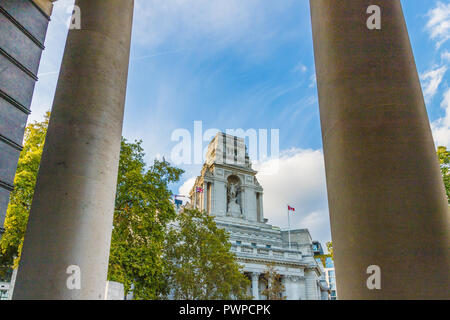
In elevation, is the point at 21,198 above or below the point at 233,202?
below

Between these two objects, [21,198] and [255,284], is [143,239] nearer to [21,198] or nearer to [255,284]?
[21,198]

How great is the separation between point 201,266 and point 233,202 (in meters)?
37.5

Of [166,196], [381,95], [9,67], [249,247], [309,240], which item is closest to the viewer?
[381,95]

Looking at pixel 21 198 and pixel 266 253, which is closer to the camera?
pixel 21 198

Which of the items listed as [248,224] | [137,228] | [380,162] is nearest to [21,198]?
[137,228]

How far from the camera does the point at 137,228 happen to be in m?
25.0

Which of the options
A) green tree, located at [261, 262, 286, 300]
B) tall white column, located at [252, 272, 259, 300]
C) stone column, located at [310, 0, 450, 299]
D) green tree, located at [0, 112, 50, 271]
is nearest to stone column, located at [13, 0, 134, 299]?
stone column, located at [310, 0, 450, 299]

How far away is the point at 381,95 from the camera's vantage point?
15.8 feet

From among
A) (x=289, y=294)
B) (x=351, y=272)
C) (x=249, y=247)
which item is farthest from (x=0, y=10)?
(x=289, y=294)

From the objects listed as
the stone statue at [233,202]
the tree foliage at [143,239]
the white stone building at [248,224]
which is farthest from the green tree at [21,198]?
the stone statue at [233,202]

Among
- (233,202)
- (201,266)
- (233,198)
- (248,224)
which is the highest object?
(233,198)

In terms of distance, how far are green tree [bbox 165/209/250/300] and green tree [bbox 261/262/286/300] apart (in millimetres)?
14464
